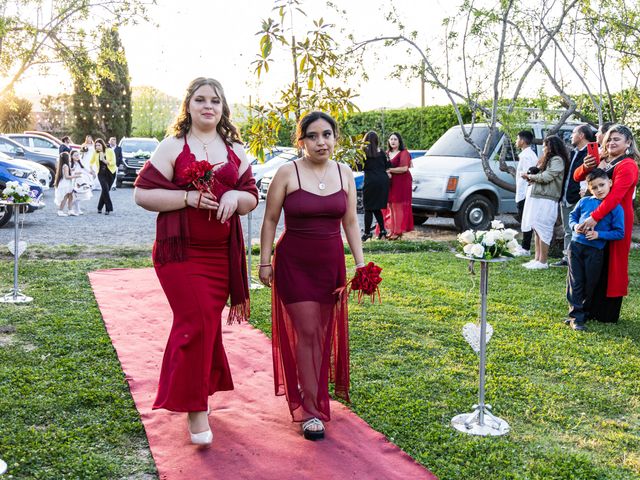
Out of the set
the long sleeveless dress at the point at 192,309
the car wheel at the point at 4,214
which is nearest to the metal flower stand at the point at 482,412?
the long sleeveless dress at the point at 192,309

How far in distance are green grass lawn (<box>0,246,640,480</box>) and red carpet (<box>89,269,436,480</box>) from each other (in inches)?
4.6

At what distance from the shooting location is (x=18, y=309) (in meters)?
7.62

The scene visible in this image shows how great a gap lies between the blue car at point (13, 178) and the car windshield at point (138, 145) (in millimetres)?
12378

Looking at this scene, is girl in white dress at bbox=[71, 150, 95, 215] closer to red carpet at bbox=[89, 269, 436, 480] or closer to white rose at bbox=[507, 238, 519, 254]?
red carpet at bbox=[89, 269, 436, 480]

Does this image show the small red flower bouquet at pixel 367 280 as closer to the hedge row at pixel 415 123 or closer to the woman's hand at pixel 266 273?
the woman's hand at pixel 266 273

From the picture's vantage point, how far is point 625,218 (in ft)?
24.1

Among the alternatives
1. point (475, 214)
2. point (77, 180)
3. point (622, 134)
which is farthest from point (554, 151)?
point (77, 180)

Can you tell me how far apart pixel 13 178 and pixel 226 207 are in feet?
39.9

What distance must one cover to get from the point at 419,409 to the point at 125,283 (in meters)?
5.29

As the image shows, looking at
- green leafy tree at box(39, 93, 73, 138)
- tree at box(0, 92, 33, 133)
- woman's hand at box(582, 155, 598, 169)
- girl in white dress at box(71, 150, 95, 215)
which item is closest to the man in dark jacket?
woman's hand at box(582, 155, 598, 169)

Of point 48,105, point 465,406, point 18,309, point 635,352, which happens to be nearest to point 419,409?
point 465,406

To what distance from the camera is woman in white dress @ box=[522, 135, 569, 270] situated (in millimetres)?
10242

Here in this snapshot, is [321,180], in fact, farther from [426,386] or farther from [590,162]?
[590,162]

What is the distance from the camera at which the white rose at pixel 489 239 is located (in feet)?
15.6
